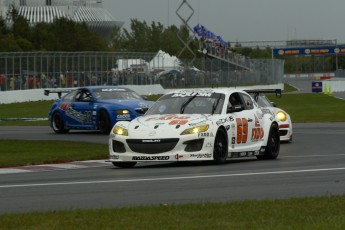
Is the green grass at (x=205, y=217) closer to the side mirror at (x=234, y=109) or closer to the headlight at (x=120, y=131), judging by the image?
the headlight at (x=120, y=131)

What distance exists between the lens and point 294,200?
11836 millimetres

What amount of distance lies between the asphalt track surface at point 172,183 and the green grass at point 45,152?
5.08ft

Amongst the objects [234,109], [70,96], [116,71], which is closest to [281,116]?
[234,109]

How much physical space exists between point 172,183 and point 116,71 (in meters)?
60.9

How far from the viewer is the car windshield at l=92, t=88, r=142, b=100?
102 ft

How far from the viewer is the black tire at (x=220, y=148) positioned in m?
18.3

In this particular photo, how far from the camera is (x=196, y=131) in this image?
1805 cm

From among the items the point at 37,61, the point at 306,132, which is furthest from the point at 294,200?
the point at 37,61

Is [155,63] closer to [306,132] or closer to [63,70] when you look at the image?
[63,70]

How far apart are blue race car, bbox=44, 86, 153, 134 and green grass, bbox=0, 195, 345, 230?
18.3 m

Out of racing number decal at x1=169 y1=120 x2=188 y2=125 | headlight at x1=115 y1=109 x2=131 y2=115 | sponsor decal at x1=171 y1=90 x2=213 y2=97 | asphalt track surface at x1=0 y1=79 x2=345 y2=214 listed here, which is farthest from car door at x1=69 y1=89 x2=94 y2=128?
racing number decal at x1=169 y1=120 x2=188 y2=125

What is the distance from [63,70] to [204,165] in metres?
51.3

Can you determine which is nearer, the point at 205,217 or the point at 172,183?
the point at 205,217

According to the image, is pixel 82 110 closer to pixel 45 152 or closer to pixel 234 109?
pixel 45 152
